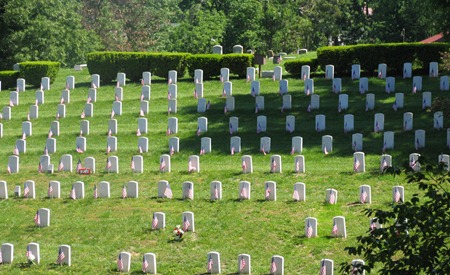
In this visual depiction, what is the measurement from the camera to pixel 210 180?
3662 cm

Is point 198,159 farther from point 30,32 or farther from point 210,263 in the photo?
point 30,32

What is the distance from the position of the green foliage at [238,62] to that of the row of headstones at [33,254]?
67.5 ft

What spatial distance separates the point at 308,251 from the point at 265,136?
1148 centimetres

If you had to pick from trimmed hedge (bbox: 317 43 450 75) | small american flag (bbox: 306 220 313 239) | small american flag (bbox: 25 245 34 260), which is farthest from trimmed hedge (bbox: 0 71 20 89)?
small american flag (bbox: 306 220 313 239)

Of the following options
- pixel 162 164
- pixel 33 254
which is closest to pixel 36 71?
pixel 162 164

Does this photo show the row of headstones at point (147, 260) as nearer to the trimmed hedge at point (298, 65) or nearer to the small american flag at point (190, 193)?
the small american flag at point (190, 193)

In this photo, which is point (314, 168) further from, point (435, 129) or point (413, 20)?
point (413, 20)

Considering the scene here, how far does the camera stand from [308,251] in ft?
98.2

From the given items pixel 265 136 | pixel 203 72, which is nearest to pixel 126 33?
pixel 203 72

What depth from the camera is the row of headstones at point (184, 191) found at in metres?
33.1

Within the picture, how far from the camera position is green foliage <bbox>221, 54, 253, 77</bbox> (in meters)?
49.5

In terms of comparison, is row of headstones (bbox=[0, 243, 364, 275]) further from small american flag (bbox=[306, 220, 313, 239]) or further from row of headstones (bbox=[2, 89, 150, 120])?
row of headstones (bbox=[2, 89, 150, 120])

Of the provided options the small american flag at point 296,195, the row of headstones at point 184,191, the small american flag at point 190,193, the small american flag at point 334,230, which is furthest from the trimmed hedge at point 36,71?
the small american flag at point 334,230

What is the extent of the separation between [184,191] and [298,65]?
1550 cm
